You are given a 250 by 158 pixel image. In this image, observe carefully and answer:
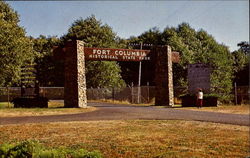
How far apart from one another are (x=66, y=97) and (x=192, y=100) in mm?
10831

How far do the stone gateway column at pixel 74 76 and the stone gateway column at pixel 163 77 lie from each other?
7082 millimetres

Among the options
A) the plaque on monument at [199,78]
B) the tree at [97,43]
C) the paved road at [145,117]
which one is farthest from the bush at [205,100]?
the tree at [97,43]

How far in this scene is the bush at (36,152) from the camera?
14.5 ft

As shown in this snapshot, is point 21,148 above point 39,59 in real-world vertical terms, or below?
below

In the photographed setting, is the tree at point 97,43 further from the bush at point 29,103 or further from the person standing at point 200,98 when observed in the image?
the person standing at point 200,98

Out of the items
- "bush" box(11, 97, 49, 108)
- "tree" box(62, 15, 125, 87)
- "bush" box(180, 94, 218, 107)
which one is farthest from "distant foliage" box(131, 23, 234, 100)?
"bush" box(11, 97, 49, 108)

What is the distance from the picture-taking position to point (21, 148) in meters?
4.73

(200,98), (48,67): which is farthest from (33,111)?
(48,67)

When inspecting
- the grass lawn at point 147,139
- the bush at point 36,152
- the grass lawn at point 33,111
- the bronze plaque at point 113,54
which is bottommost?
the grass lawn at point 147,139

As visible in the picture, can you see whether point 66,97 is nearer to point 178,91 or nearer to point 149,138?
point 149,138

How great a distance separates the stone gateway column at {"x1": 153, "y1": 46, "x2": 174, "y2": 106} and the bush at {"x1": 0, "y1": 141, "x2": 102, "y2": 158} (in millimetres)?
20944

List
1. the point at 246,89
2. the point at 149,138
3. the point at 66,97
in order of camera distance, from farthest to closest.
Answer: the point at 246,89, the point at 66,97, the point at 149,138

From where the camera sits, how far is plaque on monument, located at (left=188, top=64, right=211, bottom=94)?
2583cm

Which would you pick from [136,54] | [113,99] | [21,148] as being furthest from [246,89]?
[21,148]
